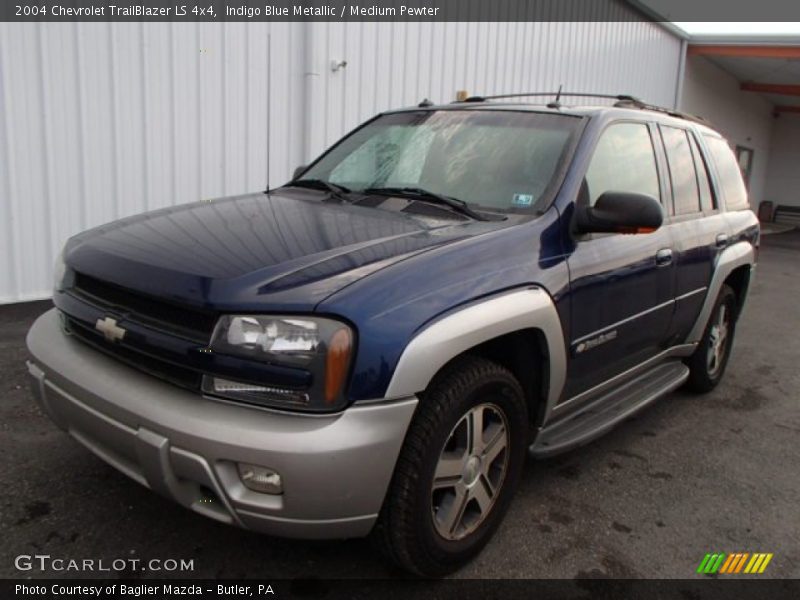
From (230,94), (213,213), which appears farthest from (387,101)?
(213,213)

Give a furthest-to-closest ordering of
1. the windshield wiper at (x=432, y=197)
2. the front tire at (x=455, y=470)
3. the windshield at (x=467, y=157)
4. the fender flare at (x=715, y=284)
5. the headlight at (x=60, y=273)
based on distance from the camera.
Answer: the fender flare at (x=715, y=284)
the windshield at (x=467, y=157)
the windshield wiper at (x=432, y=197)
the headlight at (x=60, y=273)
the front tire at (x=455, y=470)

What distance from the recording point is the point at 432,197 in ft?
10.3

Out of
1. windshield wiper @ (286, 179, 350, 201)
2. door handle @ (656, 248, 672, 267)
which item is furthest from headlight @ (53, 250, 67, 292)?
door handle @ (656, 248, 672, 267)

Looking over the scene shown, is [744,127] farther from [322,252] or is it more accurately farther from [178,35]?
[322,252]

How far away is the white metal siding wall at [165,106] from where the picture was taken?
219 inches

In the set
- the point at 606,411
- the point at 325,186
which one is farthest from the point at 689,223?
the point at 325,186

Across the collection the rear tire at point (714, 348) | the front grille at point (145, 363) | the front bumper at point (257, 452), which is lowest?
the rear tire at point (714, 348)

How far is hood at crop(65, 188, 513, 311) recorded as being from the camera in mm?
2139

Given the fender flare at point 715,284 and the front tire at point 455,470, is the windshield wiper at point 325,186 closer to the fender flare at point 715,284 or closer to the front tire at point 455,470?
the front tire at point 455,470

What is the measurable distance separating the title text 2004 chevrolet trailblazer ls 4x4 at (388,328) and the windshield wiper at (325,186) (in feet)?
0.05

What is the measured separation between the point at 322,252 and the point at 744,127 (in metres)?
24.5

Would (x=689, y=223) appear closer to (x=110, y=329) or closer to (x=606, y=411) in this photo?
(x=606, y=411)

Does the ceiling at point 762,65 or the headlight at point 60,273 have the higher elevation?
the ceiling at point 762,65

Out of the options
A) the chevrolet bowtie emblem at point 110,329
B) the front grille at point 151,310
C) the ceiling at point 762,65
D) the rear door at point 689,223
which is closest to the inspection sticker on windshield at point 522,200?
the rear door at point 689,223
